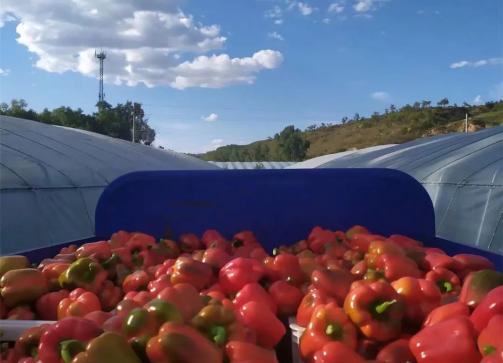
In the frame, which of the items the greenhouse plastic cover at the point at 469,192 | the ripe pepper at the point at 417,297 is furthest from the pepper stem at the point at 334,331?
the greenhouse plastic cover at the point at 469,192

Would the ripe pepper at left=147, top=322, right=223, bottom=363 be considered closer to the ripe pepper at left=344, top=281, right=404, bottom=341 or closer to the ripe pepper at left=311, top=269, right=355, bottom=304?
the ripe pepper at left=344, top=281, right=404, bottom=341

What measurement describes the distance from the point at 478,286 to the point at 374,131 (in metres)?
48.5

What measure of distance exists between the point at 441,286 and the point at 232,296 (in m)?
0.95

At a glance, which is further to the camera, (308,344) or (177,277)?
(177,277)

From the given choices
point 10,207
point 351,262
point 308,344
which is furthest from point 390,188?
point 10,207

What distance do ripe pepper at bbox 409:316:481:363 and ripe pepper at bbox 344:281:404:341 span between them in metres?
0.13

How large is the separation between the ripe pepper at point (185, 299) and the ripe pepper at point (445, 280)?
1.12 m

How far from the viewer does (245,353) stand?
1.76 meters

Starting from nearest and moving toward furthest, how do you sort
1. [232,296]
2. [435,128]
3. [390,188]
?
[232,296] < [390,188] < [435,128]

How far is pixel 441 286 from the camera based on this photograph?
8.17 feet

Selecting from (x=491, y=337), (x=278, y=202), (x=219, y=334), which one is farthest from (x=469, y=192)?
(x=219, y=334)

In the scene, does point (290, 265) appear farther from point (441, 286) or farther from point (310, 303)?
point (441, 286)

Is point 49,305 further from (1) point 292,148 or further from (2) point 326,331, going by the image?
(1) point 292,148

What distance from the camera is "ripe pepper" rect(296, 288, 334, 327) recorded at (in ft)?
7.26
